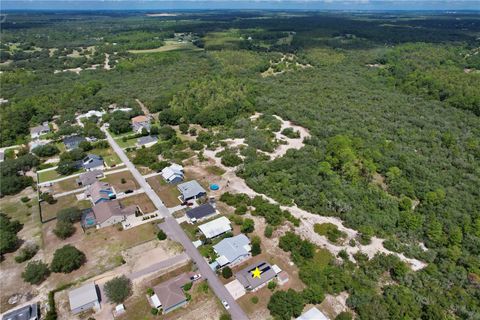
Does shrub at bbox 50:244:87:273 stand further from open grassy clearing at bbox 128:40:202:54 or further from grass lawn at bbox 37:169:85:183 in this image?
open grassy clearing at bbox 128:40:202:54

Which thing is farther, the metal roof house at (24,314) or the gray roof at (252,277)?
the gray roof at (252,277)

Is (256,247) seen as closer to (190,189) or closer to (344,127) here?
(190,189)

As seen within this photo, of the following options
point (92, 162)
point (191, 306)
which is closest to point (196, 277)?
point (191, 306)

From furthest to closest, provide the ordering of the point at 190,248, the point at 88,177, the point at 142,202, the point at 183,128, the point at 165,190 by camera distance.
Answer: the point at 183,128
the point at 88,177
the point at 165,190
the point at 142,202
the point at 190,248

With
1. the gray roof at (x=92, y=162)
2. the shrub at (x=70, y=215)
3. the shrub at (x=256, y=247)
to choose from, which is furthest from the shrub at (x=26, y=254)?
the shrub at (x=256, y=247)

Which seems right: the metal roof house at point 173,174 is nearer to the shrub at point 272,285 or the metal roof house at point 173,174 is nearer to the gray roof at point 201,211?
the gray roof at point 201,211

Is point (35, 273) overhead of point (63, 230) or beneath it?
beneath

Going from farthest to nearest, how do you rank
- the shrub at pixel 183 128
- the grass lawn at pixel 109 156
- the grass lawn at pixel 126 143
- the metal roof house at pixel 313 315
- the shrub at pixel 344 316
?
1. the shrub at pixel 183 128
2. the grass lawn at pixel 126 143
3. the grass lawn at pixel 109 156
4. the metal roof house at pixel 313 315
5. the shrub at pixel 344 316
